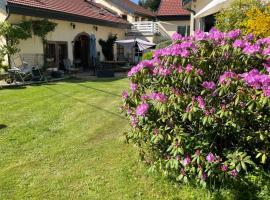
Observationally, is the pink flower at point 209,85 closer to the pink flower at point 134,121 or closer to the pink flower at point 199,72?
the pink flower at point 199,72

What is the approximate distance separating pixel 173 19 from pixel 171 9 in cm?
138

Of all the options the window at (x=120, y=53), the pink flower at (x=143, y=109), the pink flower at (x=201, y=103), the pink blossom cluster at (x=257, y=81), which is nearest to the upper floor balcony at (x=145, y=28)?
the window at (x=120, y=53)

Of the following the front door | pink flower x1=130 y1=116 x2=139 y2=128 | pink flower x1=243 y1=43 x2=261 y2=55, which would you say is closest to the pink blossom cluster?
pink flower x1=243 y1=43 x2=261 y2=55

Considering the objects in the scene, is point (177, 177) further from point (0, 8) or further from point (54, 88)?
point (0, 8)

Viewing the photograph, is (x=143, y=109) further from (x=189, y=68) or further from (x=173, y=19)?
(x=173, y=19)

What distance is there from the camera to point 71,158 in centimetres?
541

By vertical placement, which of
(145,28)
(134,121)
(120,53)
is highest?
(145,28)

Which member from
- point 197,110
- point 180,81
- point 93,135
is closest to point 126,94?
point 180,81

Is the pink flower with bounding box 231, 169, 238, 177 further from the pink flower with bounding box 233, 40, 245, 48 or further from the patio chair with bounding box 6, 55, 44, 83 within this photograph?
the patio chair with bounding box 6, 55, 44, 83

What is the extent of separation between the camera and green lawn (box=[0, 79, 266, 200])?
422 centimetres

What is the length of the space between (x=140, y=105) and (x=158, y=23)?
29.1 m

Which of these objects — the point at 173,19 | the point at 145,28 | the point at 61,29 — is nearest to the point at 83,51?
A: the point at 61,29

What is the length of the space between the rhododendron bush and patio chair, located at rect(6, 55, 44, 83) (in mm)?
11200

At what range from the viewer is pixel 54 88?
13023mm
